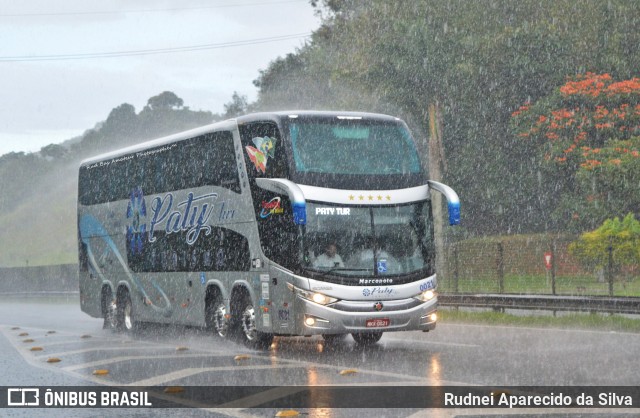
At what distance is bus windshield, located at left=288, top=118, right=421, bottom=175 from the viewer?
16.8 meters

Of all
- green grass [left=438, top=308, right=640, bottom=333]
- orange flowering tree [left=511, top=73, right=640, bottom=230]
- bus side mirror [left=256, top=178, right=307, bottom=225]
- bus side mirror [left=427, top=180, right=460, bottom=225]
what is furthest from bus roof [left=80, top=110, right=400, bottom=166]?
orange flowering tree [left=511, top=73, right=640, bottom=230]

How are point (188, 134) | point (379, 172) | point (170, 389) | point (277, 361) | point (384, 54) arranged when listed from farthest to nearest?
point (384, 54) → point (188, 134) → point (379, 172) → point (277, 361) → point (170, 389)

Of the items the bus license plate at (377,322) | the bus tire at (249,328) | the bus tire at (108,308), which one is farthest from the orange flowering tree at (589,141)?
the bus license plate at (377,322)

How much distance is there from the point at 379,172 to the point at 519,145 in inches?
1095

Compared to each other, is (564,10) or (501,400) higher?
(564,10)

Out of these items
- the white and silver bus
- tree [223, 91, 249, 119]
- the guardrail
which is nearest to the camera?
the white and silver bus

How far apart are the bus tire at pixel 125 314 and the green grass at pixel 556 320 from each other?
22.2ft

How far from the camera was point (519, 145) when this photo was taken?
43844 millimetres

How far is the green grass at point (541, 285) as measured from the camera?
2983cm

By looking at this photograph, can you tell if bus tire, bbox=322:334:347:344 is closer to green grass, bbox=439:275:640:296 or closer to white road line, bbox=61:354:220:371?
white road line, bbox=61:354:220:371

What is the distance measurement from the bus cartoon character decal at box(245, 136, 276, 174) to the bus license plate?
9.84 feet

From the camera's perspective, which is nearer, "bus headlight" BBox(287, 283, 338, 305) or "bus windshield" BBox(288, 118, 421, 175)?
"bus headlight" BBox(287, 283, 338, 305)

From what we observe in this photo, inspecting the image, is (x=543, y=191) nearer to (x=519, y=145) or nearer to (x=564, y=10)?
(x=519, y=145)

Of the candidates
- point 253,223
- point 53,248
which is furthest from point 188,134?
point 53,248
